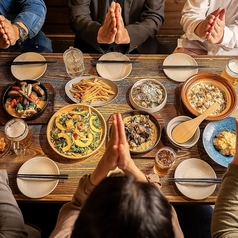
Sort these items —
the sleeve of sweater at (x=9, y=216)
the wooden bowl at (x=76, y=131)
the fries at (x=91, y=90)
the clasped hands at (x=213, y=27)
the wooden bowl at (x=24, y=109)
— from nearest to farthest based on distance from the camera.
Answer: the sleeve of sweater at (x=9, y=216) → the wooden bowl at (x=76, y=131) → the wooden bowl at (x=24, y=109) → the fries at (x=91, y=90) → the clasped hands at (x=213, y=27)

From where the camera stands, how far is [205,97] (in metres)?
2.15

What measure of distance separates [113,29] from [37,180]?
120 centimetres

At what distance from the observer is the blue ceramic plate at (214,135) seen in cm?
193

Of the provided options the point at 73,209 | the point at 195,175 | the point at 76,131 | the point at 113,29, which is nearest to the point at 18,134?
the point at 76,131

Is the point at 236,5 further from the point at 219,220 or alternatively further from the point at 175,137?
the point at 219,220

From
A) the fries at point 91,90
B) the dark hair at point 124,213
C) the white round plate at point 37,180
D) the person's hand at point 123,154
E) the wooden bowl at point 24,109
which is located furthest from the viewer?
the fries at point 91,90

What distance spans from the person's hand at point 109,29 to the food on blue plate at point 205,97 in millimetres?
724

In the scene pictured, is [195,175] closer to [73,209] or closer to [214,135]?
[214,135]

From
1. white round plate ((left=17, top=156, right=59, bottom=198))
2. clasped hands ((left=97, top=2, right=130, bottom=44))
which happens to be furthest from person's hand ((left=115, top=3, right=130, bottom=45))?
white round plate ((left=17, top=156, right=59, bottom=198))

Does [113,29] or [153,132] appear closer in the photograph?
[153,132]

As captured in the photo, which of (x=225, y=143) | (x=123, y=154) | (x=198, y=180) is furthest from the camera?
(x=225, y=143)

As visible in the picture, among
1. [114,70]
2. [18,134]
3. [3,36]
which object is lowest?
[18,134]

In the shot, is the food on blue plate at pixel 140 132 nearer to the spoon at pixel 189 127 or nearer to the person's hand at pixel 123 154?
the spoon at pixel 189 127

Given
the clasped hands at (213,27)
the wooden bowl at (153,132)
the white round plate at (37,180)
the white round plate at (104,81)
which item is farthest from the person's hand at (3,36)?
the clasped hands at (213,27)
